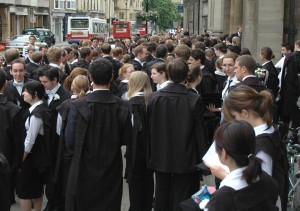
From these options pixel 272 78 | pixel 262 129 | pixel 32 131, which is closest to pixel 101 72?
pixel 32 131

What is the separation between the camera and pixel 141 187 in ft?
22.5

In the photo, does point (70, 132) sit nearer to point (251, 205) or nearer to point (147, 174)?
point (147, 174)

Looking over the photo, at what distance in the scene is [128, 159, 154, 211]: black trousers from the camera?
672cm

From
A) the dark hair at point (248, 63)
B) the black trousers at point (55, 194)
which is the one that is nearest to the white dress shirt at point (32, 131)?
the black trousers at point (55, 194)

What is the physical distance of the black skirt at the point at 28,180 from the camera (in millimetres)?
6609

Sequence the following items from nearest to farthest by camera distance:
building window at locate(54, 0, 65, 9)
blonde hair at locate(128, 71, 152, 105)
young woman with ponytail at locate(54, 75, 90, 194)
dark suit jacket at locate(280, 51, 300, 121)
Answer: young woman with ponytail at locate(54, 75, 90, 194) < blonde hair at locate(128, 71, 152, 105) < dark suit jacket at locate(280, 51, 300, 121) < building window at locate(54, 0, 65, 9)

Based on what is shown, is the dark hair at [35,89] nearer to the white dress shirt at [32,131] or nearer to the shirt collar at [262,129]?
the white dress shirt at [32,131]

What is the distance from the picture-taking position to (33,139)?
256 inches

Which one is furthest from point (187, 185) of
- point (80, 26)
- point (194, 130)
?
point (80, 26)

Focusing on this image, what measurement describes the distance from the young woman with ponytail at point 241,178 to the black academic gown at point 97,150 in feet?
7.29

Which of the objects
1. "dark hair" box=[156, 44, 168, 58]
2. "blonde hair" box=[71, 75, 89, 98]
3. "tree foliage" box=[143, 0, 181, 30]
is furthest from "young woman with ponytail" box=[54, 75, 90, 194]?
"tree foliage" box=[143, 0, 181, 30]

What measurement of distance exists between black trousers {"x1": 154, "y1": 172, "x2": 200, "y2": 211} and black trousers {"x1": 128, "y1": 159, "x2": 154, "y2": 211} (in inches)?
17.8

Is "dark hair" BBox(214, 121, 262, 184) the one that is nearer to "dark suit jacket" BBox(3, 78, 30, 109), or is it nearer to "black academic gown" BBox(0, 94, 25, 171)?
A: "black academic gown" BBox(0, 94, 25, 171)

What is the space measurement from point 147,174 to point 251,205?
11.9 ft
